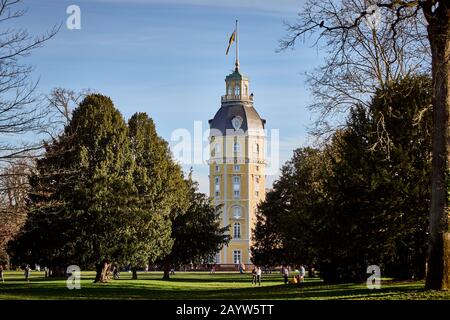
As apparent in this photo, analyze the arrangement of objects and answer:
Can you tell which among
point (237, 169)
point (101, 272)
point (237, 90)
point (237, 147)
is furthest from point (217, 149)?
point (101, 272)

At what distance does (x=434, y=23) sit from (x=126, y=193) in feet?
78.1

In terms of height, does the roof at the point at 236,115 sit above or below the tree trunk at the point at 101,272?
above

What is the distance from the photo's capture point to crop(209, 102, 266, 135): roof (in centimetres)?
11388

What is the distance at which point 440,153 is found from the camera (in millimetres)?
22094

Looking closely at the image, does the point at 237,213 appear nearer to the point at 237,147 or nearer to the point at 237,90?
the point at 237,147

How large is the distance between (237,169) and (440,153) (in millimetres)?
95763

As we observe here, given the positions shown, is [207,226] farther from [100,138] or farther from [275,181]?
[100,138]

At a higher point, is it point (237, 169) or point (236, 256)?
point (237, 169)

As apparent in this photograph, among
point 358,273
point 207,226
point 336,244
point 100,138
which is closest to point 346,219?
point 336,244

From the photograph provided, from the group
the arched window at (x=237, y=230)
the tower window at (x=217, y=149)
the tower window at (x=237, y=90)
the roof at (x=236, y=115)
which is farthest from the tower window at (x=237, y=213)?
the tower window at (x=237, y=90)

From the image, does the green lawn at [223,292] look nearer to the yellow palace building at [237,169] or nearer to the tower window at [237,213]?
the yellow palace building at [237,169]

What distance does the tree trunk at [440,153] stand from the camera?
2158 centimetres

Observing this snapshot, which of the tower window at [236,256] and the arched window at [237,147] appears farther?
the tower window at [236,256]

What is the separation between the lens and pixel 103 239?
40719 mm
